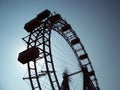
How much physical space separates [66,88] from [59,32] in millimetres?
6757

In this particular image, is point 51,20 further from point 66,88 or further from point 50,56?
point 66,88

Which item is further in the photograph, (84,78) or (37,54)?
(84,78)

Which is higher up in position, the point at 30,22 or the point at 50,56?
the point at 30,22

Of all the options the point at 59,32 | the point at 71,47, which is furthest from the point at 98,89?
the point at 59,32

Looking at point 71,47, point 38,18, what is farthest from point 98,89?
point 38,18

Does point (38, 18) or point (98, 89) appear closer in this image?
point (38, 18)

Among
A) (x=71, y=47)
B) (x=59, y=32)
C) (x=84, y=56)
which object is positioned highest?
(x=59, y=32)

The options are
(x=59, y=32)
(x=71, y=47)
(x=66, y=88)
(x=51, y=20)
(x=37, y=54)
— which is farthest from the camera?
(x=71, y=47)

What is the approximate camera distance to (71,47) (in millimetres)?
21625

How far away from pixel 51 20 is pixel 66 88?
297 inches

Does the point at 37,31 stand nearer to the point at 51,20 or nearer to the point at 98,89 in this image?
the point at 51,20

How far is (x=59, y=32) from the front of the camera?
19.6m

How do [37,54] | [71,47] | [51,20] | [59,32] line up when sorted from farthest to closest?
[71,47] → [59,32] → [51,20] → [37,54]

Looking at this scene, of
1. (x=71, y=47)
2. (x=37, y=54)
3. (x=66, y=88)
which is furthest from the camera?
(x=71, y=47)
